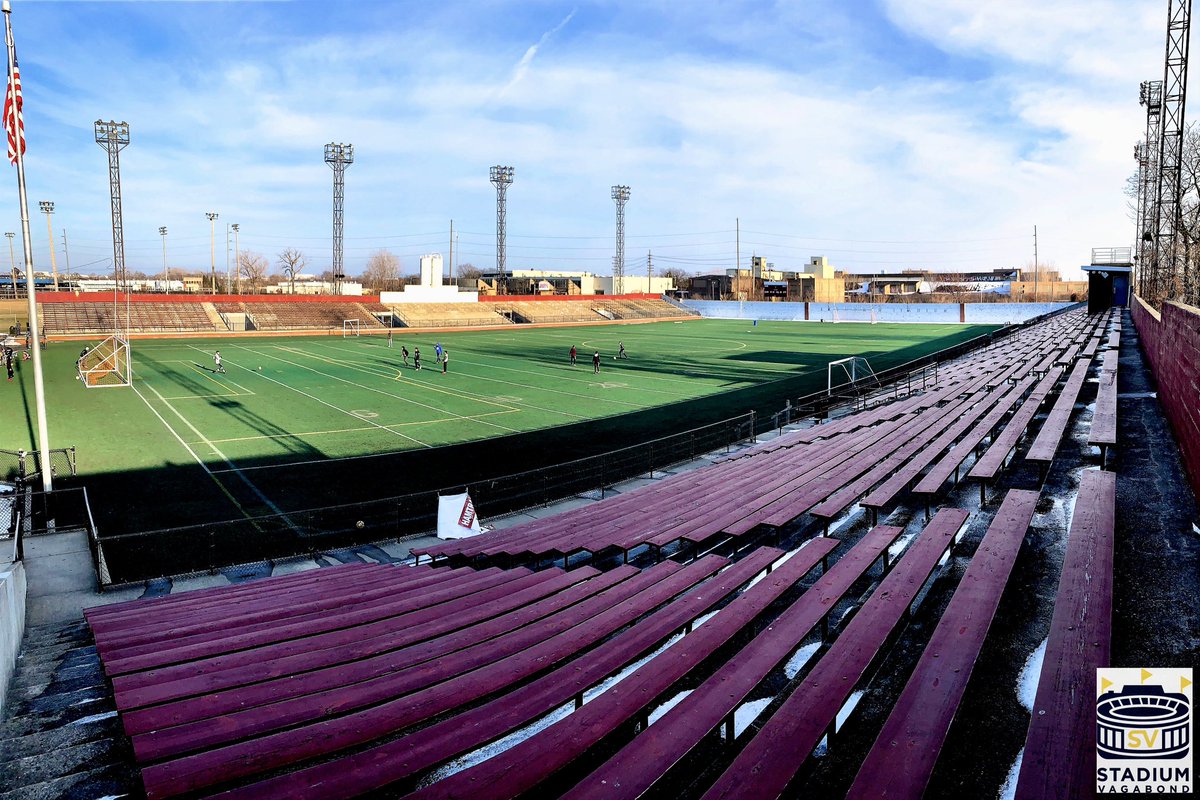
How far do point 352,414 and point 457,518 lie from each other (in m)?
16.3

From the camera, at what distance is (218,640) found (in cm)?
680

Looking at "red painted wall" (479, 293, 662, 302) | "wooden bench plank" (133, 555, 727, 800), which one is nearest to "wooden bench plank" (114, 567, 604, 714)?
"wooden bench plank" (133, 555, 727, 800)

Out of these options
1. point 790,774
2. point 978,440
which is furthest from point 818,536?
point 790,774

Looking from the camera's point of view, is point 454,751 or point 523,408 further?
point 523,408

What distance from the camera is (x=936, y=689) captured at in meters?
4.61

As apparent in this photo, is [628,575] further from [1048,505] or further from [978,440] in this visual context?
[978,440]

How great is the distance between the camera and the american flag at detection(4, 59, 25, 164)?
14.2 metres

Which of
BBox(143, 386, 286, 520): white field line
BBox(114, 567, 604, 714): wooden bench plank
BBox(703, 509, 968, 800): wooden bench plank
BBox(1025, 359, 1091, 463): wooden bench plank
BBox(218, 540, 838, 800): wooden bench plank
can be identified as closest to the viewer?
BBox(703, 509, 968, 800): wooden bench plank

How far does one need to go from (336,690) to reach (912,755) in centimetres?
392

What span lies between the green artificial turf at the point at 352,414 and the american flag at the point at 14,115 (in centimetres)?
765

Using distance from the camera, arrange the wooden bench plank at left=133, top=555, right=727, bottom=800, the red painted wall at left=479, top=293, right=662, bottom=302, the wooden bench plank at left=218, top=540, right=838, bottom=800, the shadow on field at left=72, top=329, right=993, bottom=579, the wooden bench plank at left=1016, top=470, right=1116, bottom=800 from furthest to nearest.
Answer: the red painted wall at left=479, top=293, right=662, bottom=302 < the shadow on field at left=72, top=329, right=993, bottom=579 < the wooden bench plank at left=133, top=555, right=727, bottom=800 < the wooden bench plank at left=218, top=540, right=838, bottom=800 < the wooden bench plank at left=1016, top=470, right=1116, bottom=800
